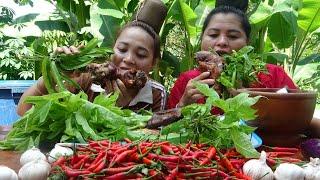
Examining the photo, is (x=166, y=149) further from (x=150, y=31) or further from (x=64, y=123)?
(x=150, y=31)

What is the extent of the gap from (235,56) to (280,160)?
22.5 inches

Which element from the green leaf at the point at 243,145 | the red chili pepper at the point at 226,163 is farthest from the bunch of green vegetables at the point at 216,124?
the red chili pepper at the point at 226,163

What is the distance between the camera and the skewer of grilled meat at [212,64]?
160 cm

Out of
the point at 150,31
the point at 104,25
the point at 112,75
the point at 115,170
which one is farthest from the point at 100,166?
the point at 104,25

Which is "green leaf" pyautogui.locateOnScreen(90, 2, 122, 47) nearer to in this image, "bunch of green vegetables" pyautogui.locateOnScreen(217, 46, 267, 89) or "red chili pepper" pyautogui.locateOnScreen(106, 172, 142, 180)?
"bunch of green vegetables" pyautogui.locateOnScreen(217, 46, 267, 89)

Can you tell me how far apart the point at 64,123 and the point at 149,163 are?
0.45m

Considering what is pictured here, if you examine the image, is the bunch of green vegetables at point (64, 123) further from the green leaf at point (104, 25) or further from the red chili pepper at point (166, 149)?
the green leaf at point (104, 25)

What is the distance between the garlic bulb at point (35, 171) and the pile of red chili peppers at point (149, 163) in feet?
0.05

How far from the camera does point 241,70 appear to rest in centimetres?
157

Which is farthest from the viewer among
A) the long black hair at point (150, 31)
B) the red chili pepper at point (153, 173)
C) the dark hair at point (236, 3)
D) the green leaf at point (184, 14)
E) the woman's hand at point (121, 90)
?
the green leaf at point (184, 14)

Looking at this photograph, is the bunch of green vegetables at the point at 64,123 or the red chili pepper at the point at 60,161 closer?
the red chili pepper at the point at 60,161

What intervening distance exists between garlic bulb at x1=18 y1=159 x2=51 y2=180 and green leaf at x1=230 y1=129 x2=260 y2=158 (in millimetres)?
438

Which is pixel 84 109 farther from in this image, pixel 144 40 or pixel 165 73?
pixel 165 73

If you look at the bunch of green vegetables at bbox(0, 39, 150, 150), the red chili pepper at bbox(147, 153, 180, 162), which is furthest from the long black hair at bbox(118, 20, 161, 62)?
the red chili pepper at bbox(147, 153, 180, 162)
